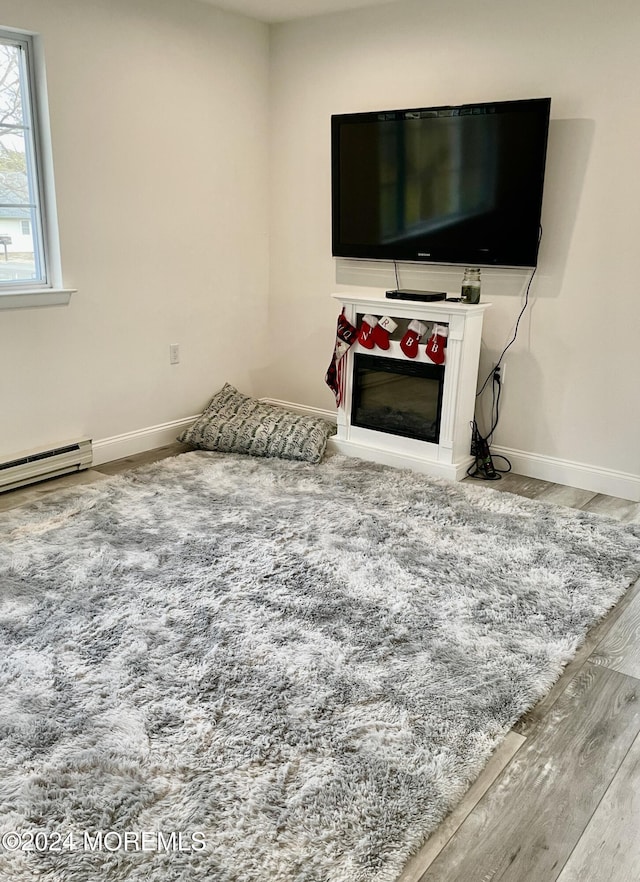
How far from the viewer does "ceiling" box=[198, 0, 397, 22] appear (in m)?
3.91

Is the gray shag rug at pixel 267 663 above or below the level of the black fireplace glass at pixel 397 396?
below

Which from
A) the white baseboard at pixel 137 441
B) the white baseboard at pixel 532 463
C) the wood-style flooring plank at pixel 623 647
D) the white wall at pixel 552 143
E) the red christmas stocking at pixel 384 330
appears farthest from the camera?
the white baseboard at pixel 137 441

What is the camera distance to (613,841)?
1.61m

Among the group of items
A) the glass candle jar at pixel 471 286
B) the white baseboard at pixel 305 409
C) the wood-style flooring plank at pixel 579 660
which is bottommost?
the wood-style flooring plank at pixel 579 660

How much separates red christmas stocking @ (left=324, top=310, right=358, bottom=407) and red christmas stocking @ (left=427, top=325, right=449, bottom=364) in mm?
471

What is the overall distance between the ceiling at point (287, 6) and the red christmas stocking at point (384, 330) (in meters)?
1.69

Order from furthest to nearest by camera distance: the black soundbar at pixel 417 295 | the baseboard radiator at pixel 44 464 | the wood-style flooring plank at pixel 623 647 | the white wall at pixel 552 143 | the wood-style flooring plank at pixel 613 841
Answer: the black soundbar at pixel 417 295 → the baseboard radiator at pixel 44 464 → the white wall at pixel 552 143 → the wood-style flooring plank at pixel 623 647 → the wood-style flooring plank at pixel 613 841

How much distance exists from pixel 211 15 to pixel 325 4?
0.64 meters

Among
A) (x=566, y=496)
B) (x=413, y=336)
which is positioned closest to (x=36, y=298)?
(x=413, y=336)

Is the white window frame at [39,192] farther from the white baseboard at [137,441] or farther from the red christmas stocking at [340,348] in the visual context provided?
the red christmas stocking at [340,348]

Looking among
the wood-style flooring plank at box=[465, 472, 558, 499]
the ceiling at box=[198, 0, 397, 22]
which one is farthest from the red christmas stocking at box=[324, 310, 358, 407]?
the ceiling at box=[198, 0, 397, 22]

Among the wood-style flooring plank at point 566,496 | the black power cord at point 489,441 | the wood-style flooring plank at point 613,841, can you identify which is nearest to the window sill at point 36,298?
the black power cord at point 489,441

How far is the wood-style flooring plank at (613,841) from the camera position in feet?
5.02

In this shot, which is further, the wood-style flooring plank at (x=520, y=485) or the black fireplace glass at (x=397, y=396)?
the black fireplace glass at (x=397, y=396)
